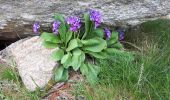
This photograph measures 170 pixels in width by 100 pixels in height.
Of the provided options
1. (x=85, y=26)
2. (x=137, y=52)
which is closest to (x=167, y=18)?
(x=137, y=52)

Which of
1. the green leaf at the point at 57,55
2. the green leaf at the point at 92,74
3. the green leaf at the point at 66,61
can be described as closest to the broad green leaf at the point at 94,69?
the green leaf at the point at 92,74

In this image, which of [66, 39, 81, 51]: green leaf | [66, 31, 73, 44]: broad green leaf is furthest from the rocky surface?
[66, 39, 81, 51]: green leaf

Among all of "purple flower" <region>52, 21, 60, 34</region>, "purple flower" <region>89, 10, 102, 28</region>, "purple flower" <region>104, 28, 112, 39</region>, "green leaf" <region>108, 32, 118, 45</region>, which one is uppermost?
"purple flower" <region>89, 10, 102, 28</region>

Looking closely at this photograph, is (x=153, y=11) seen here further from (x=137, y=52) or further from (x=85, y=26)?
(x=85, y=26)

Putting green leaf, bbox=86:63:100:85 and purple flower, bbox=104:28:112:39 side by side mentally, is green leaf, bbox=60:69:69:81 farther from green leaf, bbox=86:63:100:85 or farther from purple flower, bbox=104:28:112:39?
purple flower, bbox=104:28:112:39

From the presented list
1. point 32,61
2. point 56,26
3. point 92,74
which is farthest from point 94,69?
point 32,61

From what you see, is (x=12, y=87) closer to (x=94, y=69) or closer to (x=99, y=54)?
(x=94, y=69)

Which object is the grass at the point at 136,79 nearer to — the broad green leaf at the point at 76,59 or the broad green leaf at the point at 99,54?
the broad green leaf at the point at 99,54
